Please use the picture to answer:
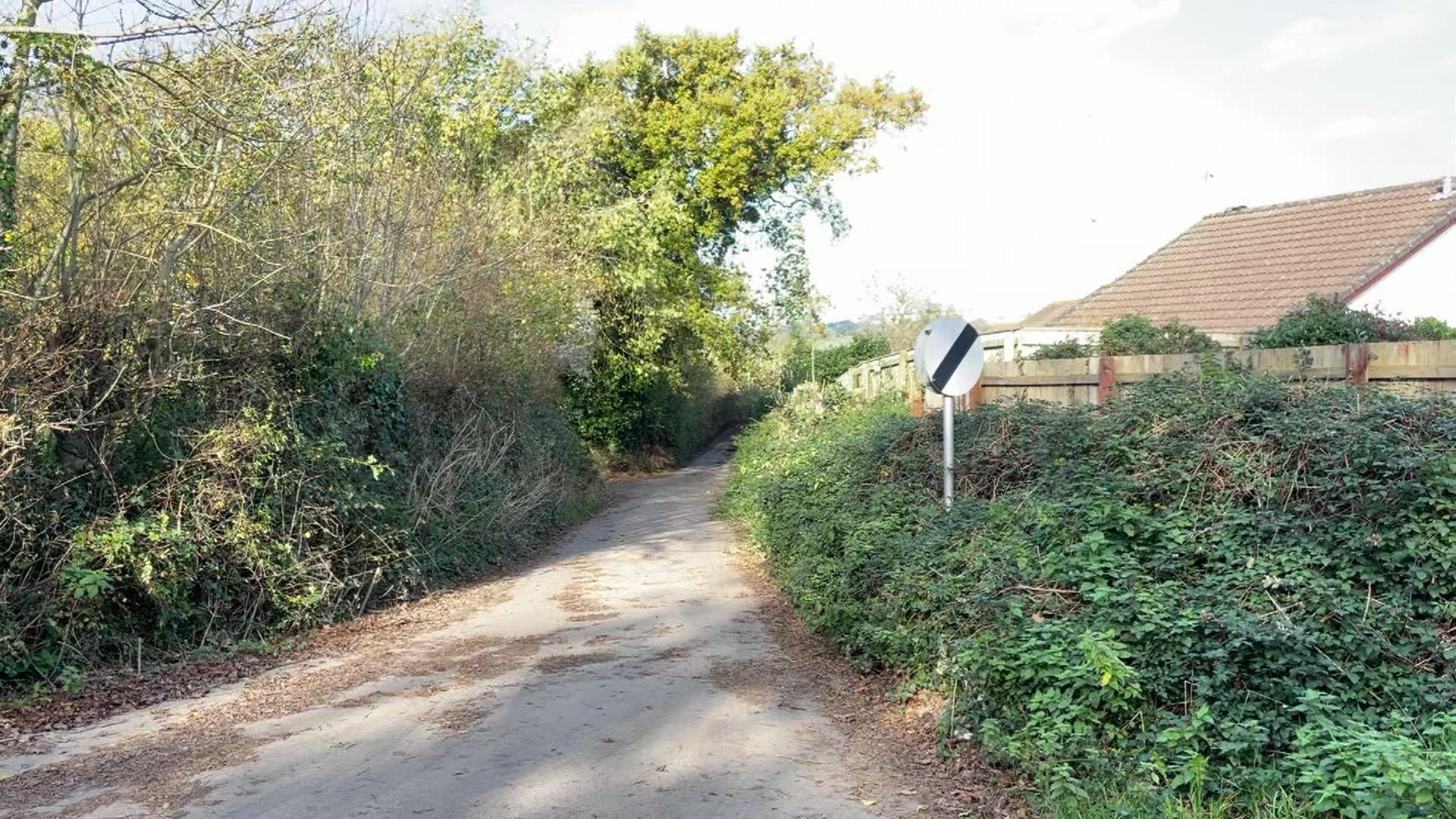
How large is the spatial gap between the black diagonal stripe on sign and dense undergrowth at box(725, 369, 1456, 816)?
90cm

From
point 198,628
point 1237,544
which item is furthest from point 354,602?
point 1237,544

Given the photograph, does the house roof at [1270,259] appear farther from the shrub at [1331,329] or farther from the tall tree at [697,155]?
the tall tree at [697,155]

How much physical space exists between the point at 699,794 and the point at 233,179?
7913 mm

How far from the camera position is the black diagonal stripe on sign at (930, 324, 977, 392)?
9.22 m

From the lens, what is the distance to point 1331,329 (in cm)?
1220

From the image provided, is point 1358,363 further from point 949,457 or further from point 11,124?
point 11,124

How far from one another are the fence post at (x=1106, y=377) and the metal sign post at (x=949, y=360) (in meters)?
1.45

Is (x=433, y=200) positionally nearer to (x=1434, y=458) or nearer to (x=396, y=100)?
(x=396, y=100)

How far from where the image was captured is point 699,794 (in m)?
5.61

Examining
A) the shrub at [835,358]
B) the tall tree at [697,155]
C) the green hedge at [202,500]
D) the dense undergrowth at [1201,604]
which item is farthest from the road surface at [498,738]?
the shrub at [835,358]

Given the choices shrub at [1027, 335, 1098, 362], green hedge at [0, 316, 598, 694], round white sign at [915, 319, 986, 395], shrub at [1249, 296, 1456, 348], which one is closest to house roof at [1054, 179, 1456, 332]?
shrub at [1027, 335, 1098, 362]

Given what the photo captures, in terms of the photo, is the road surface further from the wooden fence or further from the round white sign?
the wooden fence

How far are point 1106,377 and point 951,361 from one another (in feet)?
5.79

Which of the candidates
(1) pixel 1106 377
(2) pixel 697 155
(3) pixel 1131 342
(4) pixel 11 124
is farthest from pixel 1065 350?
(2) pixel 697 155
